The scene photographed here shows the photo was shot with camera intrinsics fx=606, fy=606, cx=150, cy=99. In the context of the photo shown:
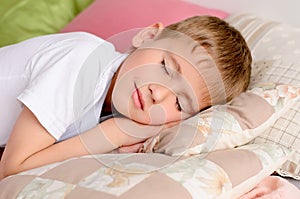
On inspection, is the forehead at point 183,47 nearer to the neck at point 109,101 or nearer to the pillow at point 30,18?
the neck at point 109,101

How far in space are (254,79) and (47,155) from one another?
488mm

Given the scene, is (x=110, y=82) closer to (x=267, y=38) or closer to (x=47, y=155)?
(x=47, y=155)

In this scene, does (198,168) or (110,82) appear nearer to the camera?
(198,168)

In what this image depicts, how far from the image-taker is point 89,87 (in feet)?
3.91

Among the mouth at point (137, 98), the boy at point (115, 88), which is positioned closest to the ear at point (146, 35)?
the boy at point (115, 88)

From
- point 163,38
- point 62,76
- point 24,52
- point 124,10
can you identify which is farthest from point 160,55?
point 124,10

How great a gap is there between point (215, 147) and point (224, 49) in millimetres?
215

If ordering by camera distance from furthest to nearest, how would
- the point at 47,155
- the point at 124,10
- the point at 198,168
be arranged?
the point at 124,10
the point at 47,155
the point at 198,168

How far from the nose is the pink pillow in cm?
42

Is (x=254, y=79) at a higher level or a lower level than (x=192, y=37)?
lower

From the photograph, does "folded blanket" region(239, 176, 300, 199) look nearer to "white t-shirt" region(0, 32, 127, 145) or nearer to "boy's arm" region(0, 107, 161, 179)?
"boy's arm" region(0, 107, 161, 179)

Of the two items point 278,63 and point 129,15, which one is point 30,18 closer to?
point 129,15

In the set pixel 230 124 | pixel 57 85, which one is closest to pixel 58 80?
pixel 57 85

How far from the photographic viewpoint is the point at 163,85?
113 cm
